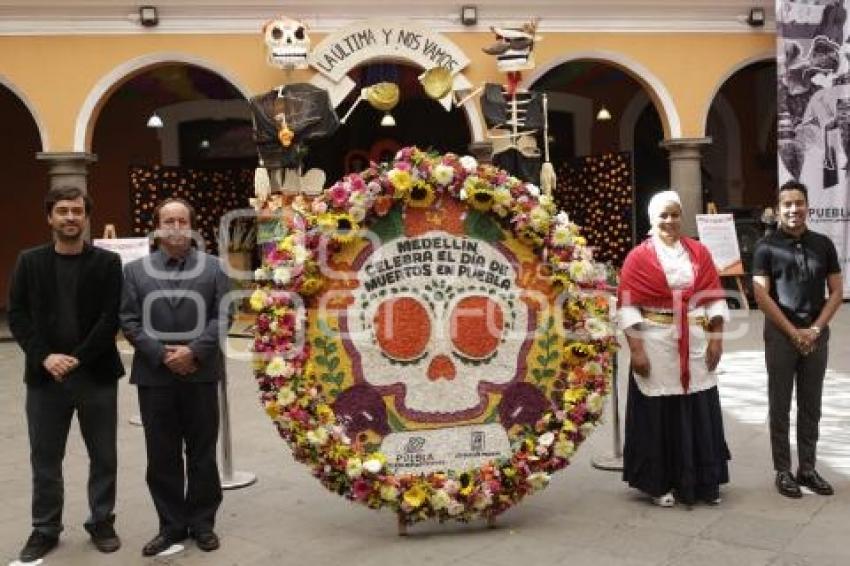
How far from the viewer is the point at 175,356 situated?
379 centimetres

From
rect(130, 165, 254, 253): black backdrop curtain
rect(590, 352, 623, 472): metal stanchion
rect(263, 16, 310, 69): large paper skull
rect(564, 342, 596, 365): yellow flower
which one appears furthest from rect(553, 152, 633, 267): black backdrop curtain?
rect(564, 342, 596, 365): yellow flower

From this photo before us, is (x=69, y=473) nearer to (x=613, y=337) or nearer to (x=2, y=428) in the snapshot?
(x=2, y=428)

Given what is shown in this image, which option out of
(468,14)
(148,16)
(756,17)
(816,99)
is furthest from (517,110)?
(148,16)

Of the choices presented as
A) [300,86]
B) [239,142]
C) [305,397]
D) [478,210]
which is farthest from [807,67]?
[305,397]

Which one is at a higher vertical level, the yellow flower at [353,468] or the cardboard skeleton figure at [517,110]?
the cardboard skeleton figure at [517,110]

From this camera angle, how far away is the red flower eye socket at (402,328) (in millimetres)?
4141

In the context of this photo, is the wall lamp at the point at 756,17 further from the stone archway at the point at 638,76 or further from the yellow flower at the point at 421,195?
the yellow flower at the point at 421,195

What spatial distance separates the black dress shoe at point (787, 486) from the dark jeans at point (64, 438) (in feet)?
10.5

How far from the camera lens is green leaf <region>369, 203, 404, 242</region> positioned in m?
4.13

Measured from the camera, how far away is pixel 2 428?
662 cm

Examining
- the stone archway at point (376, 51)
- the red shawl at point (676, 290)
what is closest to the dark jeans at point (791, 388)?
the red shawl at point (676, 290)

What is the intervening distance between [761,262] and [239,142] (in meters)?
11.5

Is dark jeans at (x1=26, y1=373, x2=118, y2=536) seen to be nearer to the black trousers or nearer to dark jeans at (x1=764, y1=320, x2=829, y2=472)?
the black trousers

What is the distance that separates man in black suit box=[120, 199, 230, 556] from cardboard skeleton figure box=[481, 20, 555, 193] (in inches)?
296
